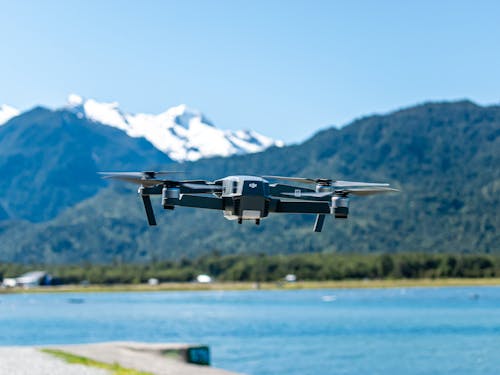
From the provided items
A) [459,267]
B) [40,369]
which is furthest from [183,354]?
[459,267]

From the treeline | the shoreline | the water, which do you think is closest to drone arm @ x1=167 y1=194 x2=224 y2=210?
the water

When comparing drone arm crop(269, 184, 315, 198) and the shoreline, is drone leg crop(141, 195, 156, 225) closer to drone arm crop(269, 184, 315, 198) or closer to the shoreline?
drone arm crop(269, 184, 315, 198)

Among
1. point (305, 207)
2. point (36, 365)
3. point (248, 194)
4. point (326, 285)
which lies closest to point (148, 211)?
point (248, 194)

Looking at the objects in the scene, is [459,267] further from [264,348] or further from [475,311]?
[264,348]

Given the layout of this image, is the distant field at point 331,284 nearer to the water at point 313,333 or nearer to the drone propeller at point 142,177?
the water at point 313,333

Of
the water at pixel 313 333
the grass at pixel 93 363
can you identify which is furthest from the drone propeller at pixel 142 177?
the water at pixel 313 333

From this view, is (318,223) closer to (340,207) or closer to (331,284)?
(340,207)
